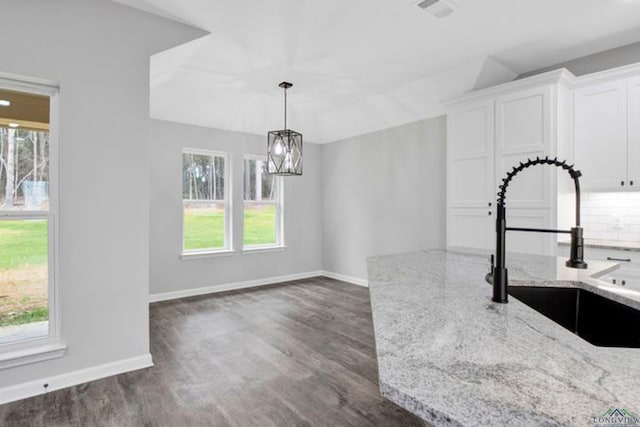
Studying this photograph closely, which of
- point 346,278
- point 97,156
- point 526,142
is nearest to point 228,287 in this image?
point 346,278

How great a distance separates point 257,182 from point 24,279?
360 cm

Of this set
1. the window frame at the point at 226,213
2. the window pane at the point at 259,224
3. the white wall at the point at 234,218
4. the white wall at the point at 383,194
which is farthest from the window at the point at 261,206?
the white wall at the point at 383,194

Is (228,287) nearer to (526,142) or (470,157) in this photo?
(470,157)

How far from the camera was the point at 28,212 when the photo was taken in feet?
8.05

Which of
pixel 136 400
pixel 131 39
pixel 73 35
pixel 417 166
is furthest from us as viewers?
pixel 417 166

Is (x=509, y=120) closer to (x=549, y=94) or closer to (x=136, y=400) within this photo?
(x=549, y=94)

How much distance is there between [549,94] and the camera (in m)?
3.16

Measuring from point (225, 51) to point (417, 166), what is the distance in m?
2.91

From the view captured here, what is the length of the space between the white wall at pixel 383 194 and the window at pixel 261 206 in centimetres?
95

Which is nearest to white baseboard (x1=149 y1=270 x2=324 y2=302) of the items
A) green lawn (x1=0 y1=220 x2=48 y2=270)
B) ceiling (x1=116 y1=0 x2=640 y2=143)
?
green lawn (x1=0 y1=220 x2=48 y2=270)

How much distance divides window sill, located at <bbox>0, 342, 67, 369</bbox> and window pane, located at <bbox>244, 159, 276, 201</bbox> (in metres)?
3.46

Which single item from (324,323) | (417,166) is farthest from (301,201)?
(324,323)

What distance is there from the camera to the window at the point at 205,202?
198 inches

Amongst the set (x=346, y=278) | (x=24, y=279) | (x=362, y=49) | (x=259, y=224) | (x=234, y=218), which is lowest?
(x=346, y=278)
